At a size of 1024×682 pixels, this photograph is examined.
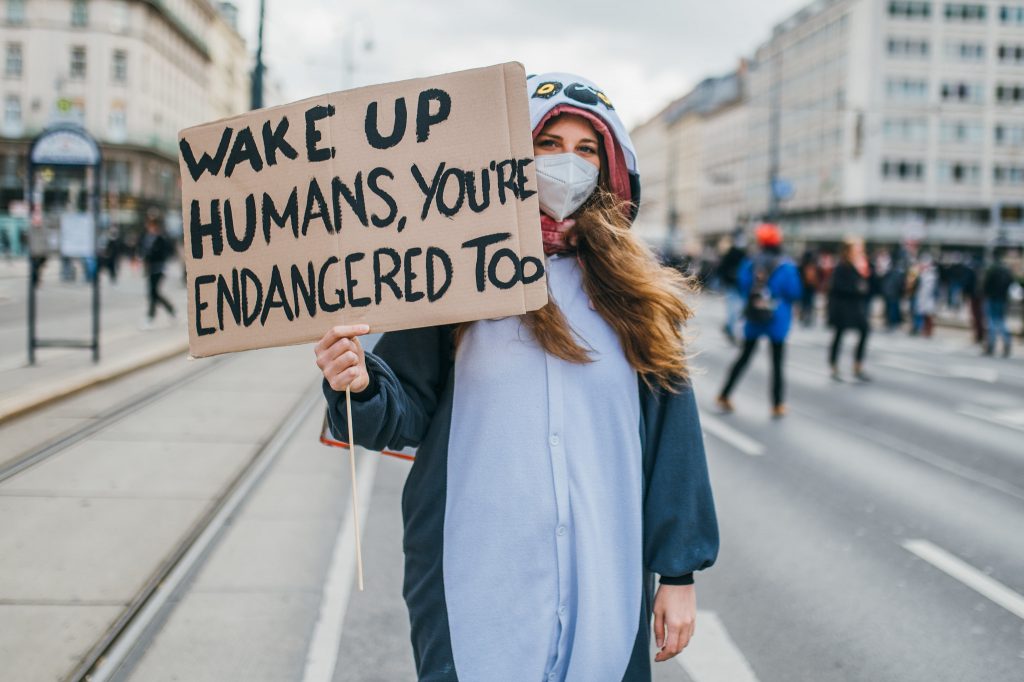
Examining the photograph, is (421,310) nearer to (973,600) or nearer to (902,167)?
(973,600)

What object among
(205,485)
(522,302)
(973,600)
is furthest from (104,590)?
(973,600)

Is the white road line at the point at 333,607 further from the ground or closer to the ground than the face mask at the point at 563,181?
closer to the ground

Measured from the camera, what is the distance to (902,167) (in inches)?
2685

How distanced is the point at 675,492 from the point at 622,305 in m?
0.41

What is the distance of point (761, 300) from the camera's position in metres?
9.62

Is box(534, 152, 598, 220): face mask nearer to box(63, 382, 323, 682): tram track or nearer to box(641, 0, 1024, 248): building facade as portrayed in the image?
box(63, 382, 323, 682): tram track

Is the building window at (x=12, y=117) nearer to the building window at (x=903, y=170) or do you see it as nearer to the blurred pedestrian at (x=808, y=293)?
the blurred pedestrian at (x=808, y=293)

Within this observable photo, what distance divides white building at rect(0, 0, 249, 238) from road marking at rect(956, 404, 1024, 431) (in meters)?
34.6

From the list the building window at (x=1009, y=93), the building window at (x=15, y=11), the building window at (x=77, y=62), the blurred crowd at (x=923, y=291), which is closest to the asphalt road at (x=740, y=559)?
the blurred crowd at (x=923, y=291)

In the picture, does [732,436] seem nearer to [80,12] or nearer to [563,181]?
[563,181]

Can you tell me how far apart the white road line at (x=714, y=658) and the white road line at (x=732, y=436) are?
3878mm

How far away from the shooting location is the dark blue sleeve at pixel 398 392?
187 cm

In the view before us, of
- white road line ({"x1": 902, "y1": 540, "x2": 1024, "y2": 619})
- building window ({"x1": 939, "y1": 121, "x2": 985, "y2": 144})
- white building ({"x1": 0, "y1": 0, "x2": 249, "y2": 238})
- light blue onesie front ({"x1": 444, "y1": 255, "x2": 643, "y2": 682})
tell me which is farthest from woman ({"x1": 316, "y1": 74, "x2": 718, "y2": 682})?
building window ({"x1": 939, "y1": 121, "x2": 985, "y2": 144})

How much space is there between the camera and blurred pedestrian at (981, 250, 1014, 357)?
1719 centimetres
